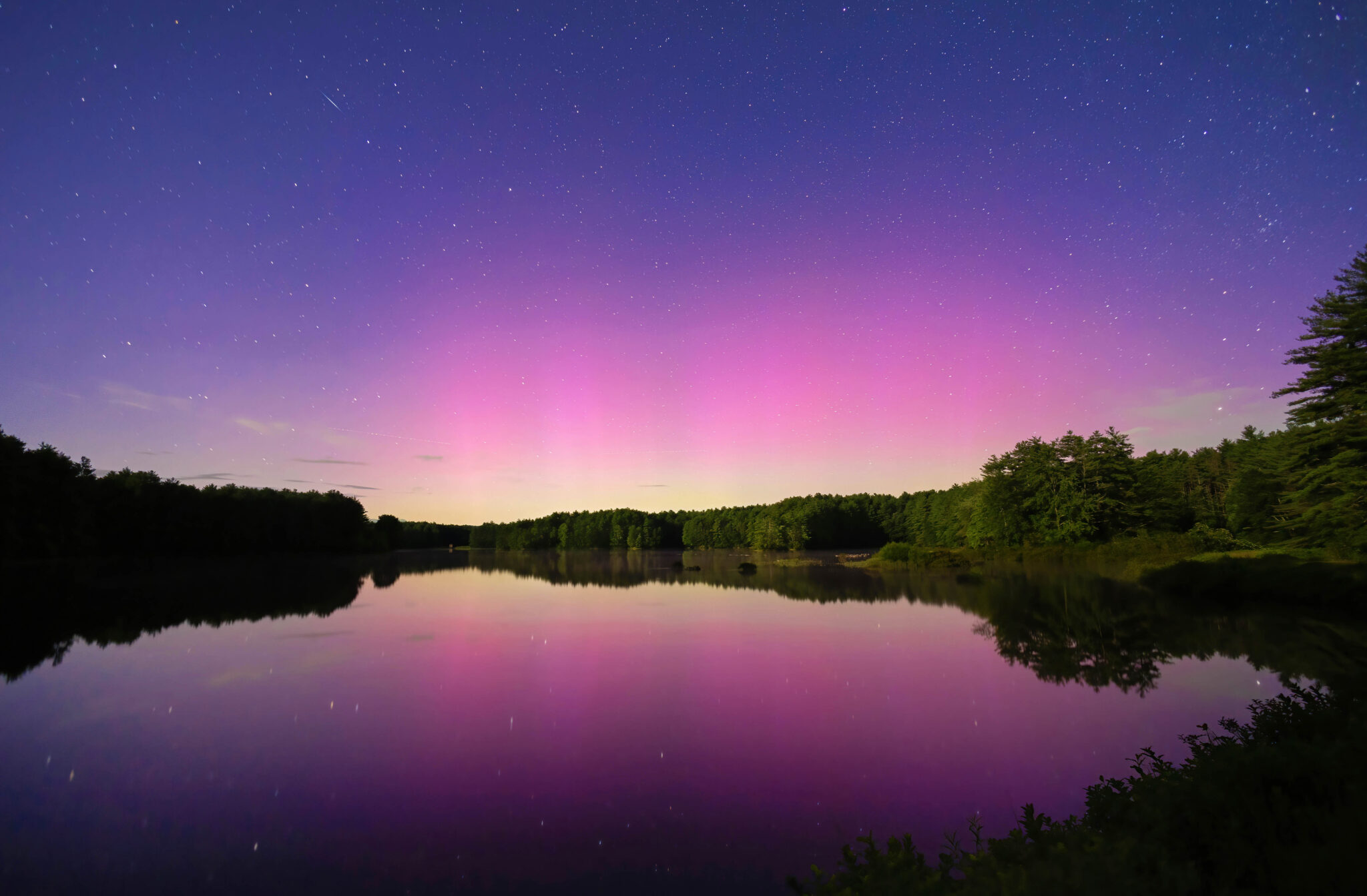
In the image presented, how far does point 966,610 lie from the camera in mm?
32688

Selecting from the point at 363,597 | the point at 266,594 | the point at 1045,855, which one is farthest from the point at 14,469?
the point at 1045,855

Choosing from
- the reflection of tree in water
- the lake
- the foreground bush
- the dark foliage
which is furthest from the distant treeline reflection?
the foreground bush

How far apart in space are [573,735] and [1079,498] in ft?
236

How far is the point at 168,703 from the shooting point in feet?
56.5

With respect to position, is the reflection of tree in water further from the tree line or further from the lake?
the tree line

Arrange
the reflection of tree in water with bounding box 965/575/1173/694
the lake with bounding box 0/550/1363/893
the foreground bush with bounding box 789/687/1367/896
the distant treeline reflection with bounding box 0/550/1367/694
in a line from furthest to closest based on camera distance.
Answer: the distant treeline reflection with bounding box 0/550/1367/694
the reflection of tree in water with bounding box 965/575/1173/694
the lake with bounding box 0/550/1363/893
the foreground bush with bounding box 789/687/1367/896

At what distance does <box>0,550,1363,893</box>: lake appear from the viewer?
29.7 feet

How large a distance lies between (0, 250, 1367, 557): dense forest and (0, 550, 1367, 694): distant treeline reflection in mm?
9192

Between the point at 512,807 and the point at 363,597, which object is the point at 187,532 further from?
the point at 512,807

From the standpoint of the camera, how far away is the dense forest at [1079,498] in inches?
1412

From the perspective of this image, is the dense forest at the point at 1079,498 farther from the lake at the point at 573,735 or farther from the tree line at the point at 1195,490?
the lake at the point at 573,735

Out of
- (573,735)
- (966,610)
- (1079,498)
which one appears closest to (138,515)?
(573,735)

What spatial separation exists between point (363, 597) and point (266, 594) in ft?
24.2

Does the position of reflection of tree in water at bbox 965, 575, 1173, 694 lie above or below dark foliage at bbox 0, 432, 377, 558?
below
